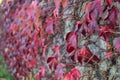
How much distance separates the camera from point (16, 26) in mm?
4371

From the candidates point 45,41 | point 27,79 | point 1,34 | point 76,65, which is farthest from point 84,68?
point 1,34

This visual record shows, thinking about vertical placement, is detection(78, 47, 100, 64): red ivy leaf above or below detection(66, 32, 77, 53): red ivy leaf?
below

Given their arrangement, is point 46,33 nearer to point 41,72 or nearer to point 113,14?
point 41,72

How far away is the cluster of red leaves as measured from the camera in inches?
77.6

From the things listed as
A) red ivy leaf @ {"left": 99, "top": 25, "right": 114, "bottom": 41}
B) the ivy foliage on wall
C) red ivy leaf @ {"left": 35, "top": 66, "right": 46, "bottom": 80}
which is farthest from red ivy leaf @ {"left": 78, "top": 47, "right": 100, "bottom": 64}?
the ivy foliage on wall

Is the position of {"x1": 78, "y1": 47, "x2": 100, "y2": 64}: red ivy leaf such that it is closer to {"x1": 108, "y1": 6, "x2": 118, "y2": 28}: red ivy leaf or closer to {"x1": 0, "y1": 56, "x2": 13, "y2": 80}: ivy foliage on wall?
{"x1": 108, "y1": 6, "x2": 118, "y2": 28}: red ivy leaf

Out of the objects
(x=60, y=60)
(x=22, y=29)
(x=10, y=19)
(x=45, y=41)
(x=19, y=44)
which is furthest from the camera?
(x=10, y=19)

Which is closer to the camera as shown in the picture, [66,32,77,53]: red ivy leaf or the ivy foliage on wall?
[66,32,77,53]: red ivy leaf

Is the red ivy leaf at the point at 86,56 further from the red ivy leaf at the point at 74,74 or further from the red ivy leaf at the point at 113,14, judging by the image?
the red ivy leaf at the point at 113,14

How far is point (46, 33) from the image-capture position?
304 cm

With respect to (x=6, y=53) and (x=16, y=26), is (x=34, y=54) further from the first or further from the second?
(x=6, y=53)

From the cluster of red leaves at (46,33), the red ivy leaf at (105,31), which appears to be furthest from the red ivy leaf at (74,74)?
the red ivy leaf at (105,31)

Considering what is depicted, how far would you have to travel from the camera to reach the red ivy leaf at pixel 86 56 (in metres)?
2.02

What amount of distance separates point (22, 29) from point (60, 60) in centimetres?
151
